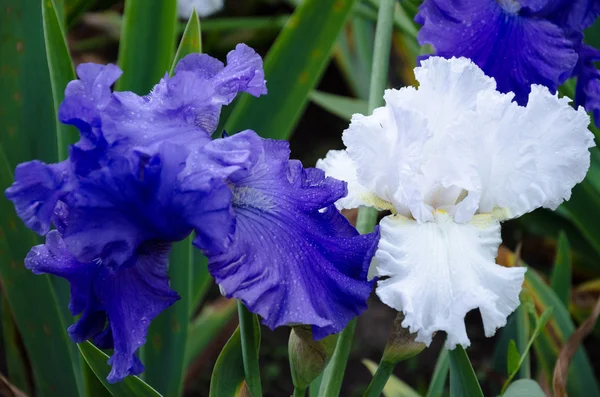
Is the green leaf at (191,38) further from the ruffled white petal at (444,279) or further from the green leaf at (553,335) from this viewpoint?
the green leaf at (553,335)

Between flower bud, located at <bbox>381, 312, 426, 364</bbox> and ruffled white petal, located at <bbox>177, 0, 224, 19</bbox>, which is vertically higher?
flower bud, located at <bbox>381, 312, 426, 364</bbox>

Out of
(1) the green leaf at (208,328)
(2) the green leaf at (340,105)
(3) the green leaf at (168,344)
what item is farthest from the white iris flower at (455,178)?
(2) the green leaf at (340,105)

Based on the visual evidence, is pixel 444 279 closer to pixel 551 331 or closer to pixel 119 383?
pixel 119 383

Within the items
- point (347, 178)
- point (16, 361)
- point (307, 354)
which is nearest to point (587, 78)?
point (347, 178)

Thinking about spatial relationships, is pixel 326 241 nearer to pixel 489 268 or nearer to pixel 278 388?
pixel 489 268

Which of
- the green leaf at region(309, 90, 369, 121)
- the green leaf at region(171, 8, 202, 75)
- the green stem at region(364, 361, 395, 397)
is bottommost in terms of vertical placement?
the green leaf at region(309, 90, 369, 121)

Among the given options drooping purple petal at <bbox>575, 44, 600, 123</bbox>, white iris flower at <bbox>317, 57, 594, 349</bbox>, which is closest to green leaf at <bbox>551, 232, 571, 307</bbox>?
drooping purple petal at <bbox>575, 44, 600, 123</bbox>

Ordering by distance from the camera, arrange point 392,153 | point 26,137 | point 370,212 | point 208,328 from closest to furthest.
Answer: point 392,153 → point 370,212 → point 26,137 → point 208,328

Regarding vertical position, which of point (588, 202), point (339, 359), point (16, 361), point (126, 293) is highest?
point (126, 293)

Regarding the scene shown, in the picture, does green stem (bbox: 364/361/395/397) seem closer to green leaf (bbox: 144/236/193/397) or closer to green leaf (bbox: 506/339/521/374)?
green leaf (bbox: 506/339/521/374)
